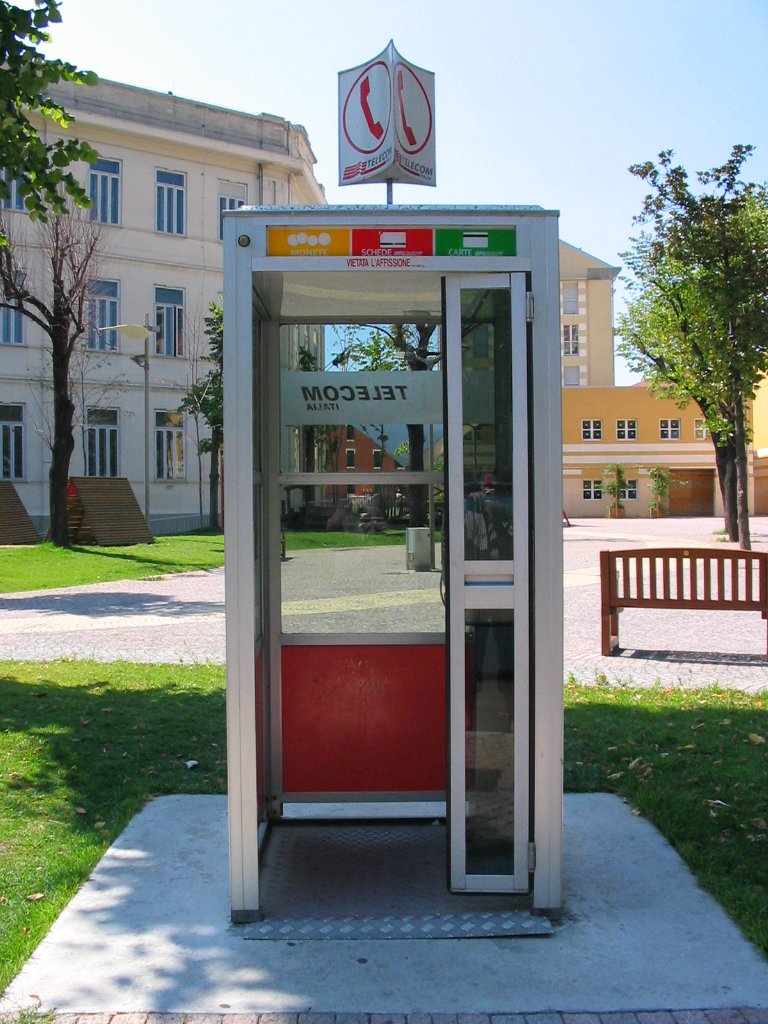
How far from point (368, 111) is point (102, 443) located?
102 feet

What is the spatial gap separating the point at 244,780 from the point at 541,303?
2.10 meters

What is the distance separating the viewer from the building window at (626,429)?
62.9m

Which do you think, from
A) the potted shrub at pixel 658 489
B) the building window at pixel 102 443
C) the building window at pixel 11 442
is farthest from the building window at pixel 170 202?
the potted shrub at pixel 658 489

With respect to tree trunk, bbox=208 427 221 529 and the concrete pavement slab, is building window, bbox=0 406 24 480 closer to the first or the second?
tree trunk, bbox=208 427 221 529

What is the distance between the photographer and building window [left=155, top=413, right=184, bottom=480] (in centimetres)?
3644

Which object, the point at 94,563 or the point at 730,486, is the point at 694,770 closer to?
the point at 94,563

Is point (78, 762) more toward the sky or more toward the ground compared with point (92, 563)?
more toward the ground

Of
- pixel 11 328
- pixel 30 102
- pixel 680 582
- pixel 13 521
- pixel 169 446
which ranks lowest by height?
pixel 680 582

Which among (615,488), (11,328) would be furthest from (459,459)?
(615,488)

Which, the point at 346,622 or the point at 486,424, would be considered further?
the point at 346,622

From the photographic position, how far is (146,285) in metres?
36.2

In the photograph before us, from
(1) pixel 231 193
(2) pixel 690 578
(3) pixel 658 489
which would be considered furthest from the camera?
(3) pixel 658 489

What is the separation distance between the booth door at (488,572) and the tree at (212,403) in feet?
89.0

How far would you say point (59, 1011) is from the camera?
3.22 m
